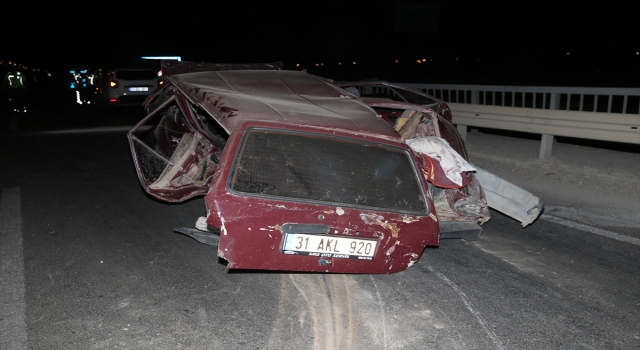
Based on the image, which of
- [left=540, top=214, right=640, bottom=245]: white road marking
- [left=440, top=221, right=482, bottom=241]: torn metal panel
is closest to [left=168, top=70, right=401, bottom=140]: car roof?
[left=440, top=221, right=482, bottom=241]: torn metal panel

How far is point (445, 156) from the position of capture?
491cm

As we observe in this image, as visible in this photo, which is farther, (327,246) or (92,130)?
(92,130)

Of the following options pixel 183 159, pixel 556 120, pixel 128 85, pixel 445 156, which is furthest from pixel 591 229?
pixel 128 85

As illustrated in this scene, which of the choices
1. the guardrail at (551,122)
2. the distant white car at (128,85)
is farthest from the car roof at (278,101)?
the distant white car at (128,85)

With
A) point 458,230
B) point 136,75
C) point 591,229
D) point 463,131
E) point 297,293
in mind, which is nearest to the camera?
point 297,293

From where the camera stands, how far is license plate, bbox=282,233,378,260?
12.0 feet

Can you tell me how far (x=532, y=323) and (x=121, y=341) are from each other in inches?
106

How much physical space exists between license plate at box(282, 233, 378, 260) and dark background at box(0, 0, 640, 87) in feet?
76.7

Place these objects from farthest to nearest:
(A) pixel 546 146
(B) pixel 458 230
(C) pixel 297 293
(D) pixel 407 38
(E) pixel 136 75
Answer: (D) pixel 407 38 < (E) pixel 136 75 < (A) pixel 546 146 < (B) pixel 458 230 < (C) pixel 297 293

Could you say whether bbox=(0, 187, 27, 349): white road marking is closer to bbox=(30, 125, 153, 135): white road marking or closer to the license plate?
the license plate

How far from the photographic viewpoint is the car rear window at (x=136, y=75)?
19.6 meters

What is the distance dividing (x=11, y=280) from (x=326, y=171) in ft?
8.62

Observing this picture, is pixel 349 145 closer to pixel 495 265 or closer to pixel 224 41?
pixel 495 265

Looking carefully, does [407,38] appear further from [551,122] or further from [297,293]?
[297,293]
